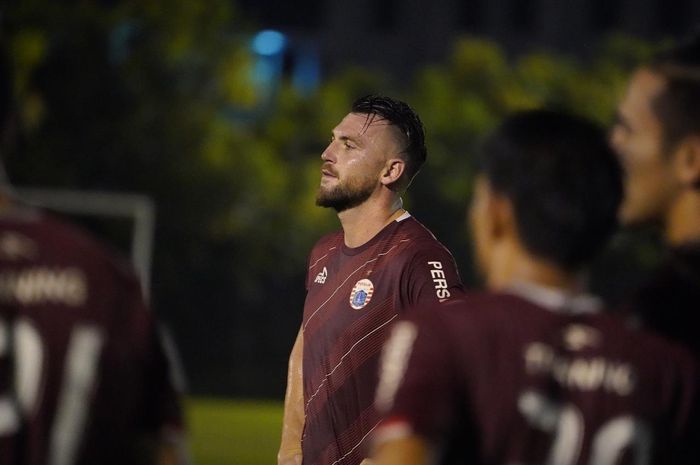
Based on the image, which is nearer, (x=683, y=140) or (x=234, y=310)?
(x=683, y=140)

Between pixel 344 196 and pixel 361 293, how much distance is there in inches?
19.0

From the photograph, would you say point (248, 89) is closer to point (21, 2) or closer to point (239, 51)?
point (239, 51)

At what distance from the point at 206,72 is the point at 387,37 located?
857 inches

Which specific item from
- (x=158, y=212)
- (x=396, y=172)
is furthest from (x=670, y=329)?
(x=158, y=212)

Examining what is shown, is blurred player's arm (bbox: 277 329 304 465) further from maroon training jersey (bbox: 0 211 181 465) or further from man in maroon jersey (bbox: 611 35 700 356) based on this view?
maroon training jersey (bbox: 0 211 181 465)

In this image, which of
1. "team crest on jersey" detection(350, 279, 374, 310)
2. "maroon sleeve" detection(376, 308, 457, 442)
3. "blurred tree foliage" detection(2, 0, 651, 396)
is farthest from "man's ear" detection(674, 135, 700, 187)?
"blurred tree foliage" detection(2, 0, 651, 396)

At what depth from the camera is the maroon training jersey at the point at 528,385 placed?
10.1 ft

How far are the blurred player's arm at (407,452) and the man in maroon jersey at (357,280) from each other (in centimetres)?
283

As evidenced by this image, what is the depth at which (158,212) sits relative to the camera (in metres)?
37.7

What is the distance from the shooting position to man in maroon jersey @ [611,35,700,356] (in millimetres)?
3455

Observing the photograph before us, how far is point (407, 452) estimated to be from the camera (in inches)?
119

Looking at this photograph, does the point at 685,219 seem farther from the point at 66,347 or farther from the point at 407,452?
the point at 66,347

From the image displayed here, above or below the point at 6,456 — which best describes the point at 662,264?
above

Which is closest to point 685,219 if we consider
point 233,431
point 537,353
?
point 537,353
